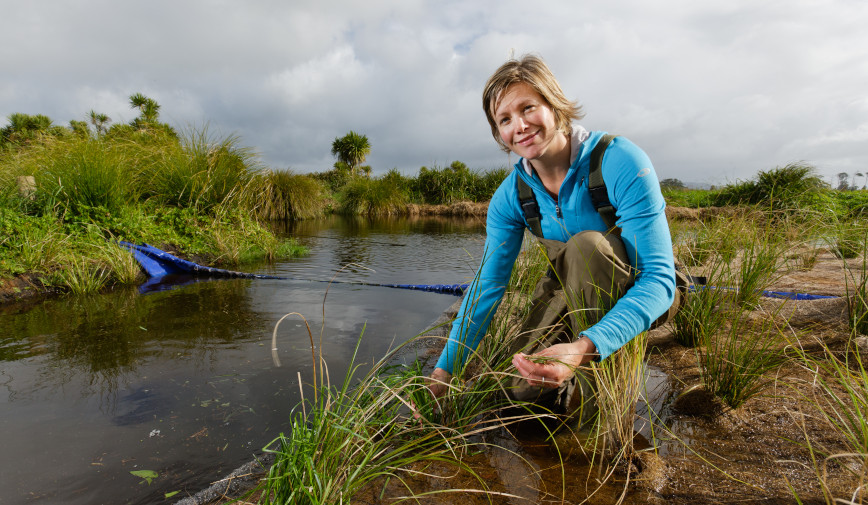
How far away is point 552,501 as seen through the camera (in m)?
1.24

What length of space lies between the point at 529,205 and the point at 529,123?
0.35 meters

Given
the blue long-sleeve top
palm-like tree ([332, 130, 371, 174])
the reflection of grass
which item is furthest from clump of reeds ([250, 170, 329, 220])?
palm-like tree ([332, 130, 371, 174])

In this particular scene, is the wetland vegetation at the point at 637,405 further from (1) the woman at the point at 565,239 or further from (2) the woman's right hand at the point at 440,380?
(1) the woman at the point at 565,239

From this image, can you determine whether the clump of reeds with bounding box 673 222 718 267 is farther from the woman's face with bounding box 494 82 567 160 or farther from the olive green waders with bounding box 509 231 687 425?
the woman's face with bounding box 494 82 567 160

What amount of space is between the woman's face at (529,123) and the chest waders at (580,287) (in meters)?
0.17

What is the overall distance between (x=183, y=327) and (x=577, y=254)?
3.13m

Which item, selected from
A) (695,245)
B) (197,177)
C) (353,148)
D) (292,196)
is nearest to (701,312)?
(695,245)

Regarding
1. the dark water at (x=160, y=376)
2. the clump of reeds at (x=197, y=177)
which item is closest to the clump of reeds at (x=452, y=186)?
the clump of reeds at (x=197, y=177)

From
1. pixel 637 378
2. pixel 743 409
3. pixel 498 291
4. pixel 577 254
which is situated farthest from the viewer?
pixel 498 291

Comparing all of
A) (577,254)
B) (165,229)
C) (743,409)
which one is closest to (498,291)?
(577,254)

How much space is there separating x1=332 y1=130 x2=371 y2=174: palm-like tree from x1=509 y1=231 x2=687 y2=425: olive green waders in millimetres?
38806

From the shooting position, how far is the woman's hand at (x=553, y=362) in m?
1.13

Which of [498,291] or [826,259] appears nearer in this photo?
[498,291]

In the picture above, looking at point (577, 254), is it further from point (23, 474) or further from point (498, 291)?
point (23, 474)
